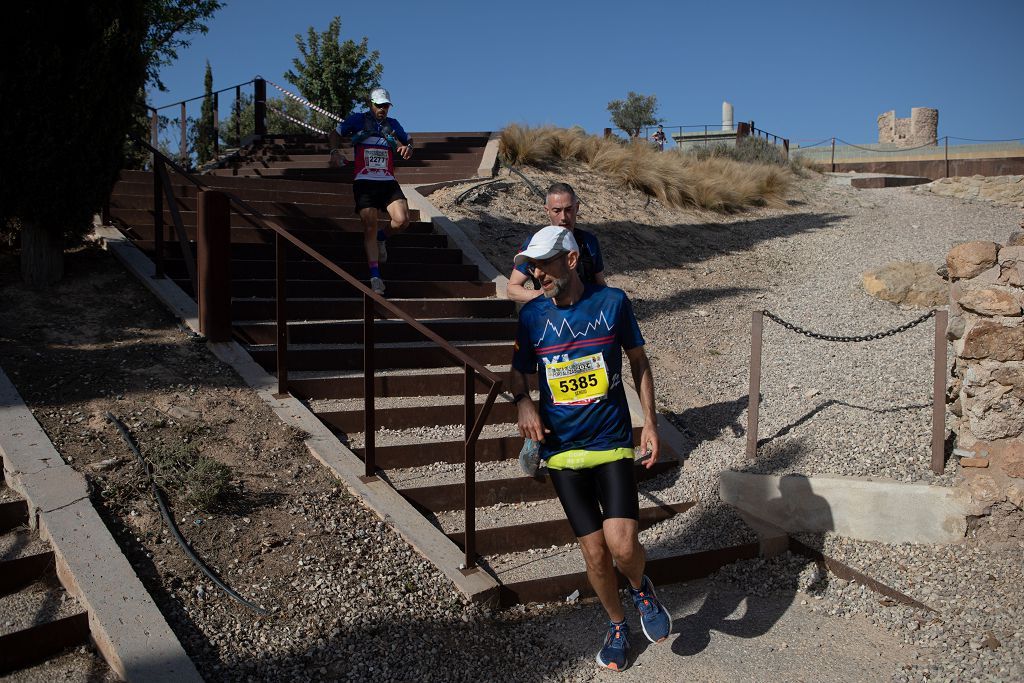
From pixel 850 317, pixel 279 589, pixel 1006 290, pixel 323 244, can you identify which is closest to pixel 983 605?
pixel 1006 290

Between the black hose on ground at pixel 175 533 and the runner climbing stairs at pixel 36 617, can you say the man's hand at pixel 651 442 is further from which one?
the runner climbing stairs at pixel 36 617

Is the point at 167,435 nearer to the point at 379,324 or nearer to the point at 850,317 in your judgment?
the point at 379,324

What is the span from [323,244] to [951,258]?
228 inches

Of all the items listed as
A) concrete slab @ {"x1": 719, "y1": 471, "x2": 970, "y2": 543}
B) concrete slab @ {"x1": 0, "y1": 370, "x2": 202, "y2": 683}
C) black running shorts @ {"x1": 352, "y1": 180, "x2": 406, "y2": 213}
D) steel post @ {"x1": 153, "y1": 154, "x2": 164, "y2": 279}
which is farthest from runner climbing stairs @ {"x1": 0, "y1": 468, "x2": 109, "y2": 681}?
black running shorts @ {"x1": 352, "y1": 180, "x2": 406, "y2": 213}

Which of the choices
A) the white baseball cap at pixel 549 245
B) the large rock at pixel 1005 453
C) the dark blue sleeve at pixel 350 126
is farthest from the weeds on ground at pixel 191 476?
the large rock at pixel 1005 453

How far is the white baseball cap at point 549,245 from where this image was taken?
3.61 meters

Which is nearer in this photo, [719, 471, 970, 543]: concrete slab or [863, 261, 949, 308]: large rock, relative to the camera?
[719, 471, 970, 543]: concrete slab

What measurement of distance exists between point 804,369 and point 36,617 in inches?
257

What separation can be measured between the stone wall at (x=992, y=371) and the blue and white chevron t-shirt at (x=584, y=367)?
8.84ft

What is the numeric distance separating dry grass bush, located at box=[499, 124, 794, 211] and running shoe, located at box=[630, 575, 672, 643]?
10.4 m

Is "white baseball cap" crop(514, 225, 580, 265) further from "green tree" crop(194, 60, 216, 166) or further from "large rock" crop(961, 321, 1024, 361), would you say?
"green tree" crop(194, 60, 216, 166)

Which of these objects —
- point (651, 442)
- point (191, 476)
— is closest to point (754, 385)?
point (651, 442)

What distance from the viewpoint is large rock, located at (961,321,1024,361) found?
16.6 ft

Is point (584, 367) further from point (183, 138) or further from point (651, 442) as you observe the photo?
point (183, 138)
